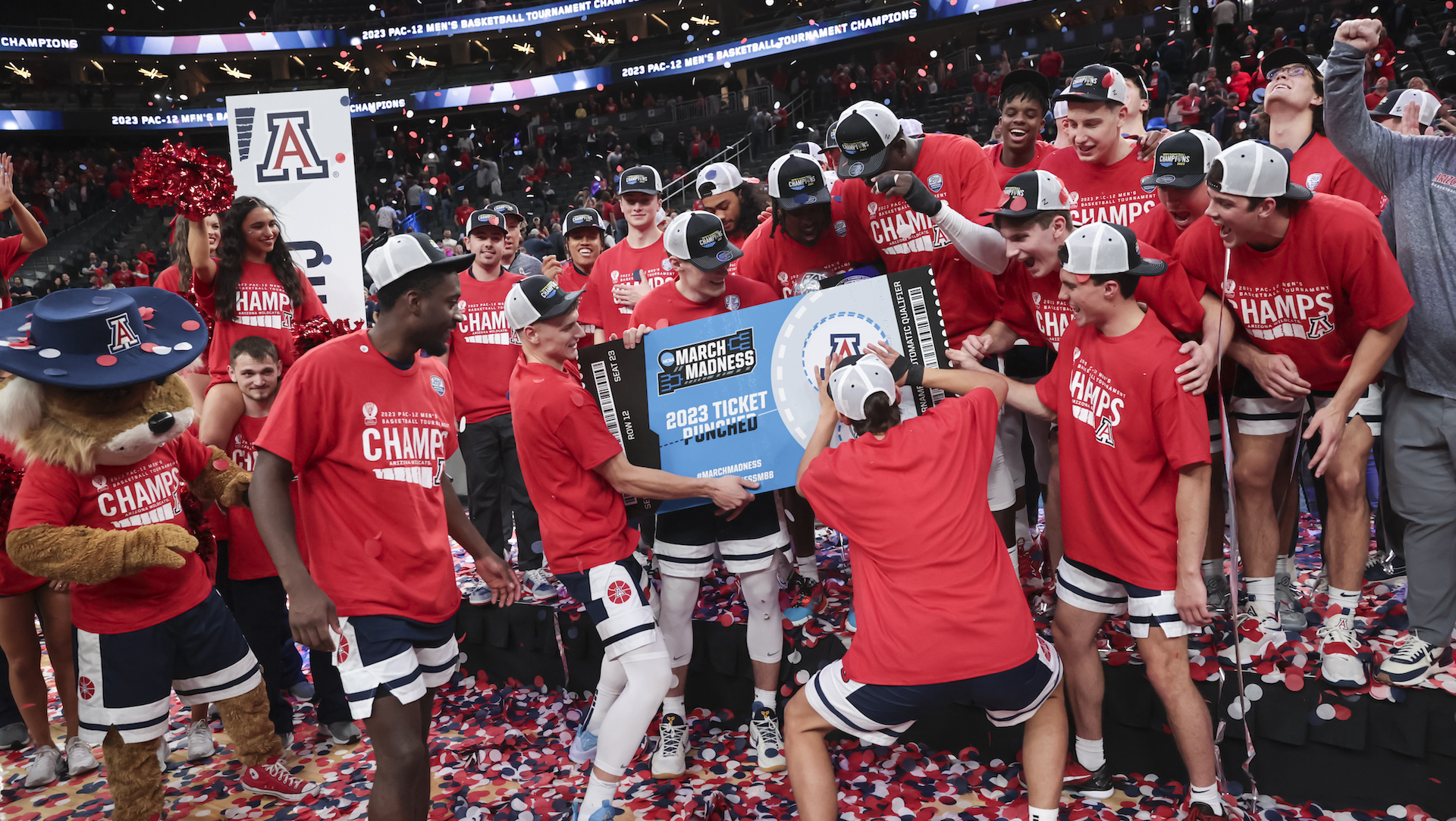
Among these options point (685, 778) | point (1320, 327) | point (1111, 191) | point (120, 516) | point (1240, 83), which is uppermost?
point (1240, 83)

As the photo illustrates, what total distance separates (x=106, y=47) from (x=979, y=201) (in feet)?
120

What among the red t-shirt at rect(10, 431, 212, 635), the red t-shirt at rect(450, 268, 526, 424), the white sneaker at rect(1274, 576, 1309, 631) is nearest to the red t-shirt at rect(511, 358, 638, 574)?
the red t-shirt at rect(10, 431, 212, 635)

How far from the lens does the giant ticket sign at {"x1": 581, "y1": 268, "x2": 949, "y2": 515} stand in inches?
147

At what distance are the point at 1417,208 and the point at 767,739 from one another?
129 inches

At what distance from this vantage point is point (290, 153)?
5594 mm

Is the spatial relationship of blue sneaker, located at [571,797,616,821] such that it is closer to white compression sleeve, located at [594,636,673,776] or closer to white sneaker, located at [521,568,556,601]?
white compression sleeve, located at [594,636,673,776]

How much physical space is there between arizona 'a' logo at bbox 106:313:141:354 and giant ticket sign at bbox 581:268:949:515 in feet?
5.49

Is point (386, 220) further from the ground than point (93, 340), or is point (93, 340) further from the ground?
point (386, 220)

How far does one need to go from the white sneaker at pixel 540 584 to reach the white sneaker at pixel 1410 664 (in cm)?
396

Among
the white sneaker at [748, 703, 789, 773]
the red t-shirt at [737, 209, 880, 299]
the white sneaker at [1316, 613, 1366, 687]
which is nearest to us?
→ the white sneaker at [1316, 613, 1366, 687]

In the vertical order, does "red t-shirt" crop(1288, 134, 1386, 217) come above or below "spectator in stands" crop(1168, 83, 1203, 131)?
below

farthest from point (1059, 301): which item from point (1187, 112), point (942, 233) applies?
point (1187, 112)

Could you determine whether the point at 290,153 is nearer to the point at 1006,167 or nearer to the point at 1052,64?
the point at 1006,167

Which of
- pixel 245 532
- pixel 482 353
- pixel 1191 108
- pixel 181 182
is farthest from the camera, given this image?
pixel 1191 108
